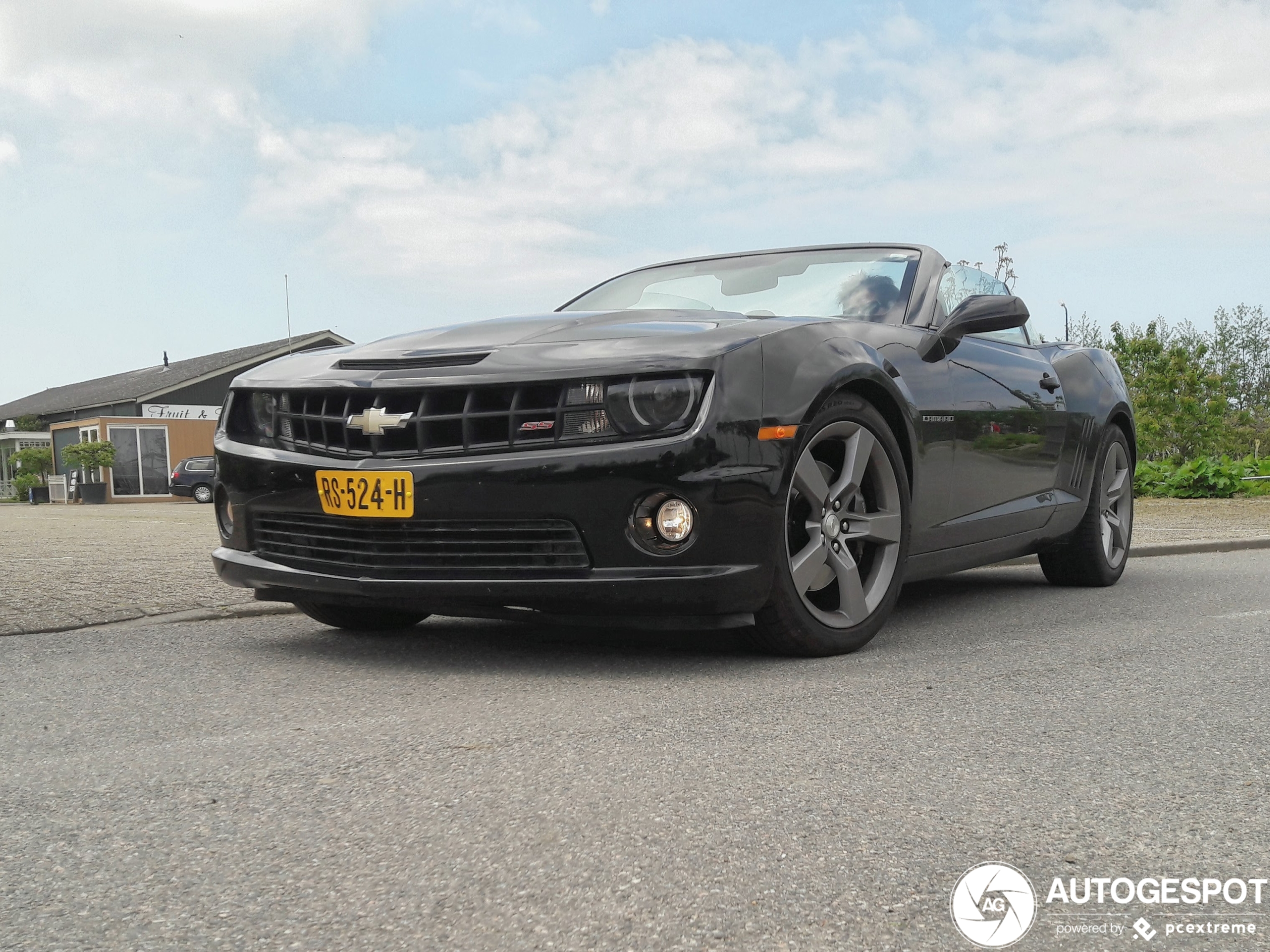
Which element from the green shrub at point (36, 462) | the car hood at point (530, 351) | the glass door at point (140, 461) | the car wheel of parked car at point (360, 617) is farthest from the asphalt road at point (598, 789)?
the green shrub at point (36, 462)

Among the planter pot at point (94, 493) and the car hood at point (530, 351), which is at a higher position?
the car hood at point (530, 351)

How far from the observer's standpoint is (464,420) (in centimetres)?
349

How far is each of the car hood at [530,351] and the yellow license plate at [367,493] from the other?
0.27 m

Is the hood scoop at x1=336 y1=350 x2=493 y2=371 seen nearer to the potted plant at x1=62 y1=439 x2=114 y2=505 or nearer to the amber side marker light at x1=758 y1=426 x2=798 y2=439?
the amber side marker light at x1=758 y1=426 x2=798 y2=439

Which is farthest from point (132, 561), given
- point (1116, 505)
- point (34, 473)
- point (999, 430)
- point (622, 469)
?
point (34, 473)

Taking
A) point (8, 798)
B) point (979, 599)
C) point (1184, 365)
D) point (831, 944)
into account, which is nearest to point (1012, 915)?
point (831, 944)

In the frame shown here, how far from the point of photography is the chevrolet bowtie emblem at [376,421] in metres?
3.54

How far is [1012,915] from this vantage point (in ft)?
5.74

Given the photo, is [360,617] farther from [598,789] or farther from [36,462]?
[36,462]

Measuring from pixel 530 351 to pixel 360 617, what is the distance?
141 cm

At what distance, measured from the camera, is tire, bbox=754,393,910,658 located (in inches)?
144

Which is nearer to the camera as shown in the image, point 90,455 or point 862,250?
point 862,250

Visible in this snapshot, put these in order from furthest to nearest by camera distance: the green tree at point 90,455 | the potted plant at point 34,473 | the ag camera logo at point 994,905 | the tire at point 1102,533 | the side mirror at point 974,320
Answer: the potted plant at point 34,473
the green tree at point 90,455
the tire at point 1102,533
the side mirror at point 974,320
the ag camera logo at point 994,905

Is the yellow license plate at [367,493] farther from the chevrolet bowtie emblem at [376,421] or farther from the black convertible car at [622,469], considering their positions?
the chevrolet bowtie emblem at [376,421]
